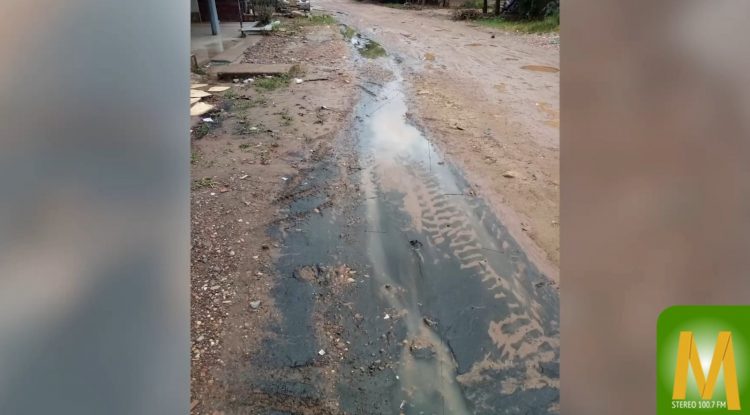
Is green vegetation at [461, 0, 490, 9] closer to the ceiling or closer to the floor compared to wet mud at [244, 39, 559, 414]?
closer to the ceiling

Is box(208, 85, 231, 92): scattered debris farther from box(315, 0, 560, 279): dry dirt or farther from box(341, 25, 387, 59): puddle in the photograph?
box(341, 25, 387, 59): puddle

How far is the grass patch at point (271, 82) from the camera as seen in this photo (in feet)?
28.7

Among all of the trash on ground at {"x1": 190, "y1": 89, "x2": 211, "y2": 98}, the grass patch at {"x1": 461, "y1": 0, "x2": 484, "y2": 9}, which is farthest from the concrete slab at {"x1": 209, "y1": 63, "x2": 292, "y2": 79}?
the grass patch at {"x1": 461, "y1": 0, "x2": 484, "y2": 9}

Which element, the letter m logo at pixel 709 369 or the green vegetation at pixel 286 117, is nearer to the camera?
the letter m logo at pixel 709 369

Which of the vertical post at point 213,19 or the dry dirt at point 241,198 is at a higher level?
the vertical post at point 213,19

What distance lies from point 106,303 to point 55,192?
26cm

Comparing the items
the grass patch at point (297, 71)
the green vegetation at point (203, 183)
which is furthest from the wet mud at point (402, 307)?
the grass patch at point (297, 71)

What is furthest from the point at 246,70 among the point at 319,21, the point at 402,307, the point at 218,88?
the point at 319,21

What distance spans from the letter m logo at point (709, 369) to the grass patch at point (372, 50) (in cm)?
1088

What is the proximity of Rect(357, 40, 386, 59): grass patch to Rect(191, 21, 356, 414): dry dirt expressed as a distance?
1513 mm

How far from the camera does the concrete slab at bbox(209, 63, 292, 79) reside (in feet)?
31.4

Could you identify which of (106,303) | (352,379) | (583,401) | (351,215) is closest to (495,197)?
(351,215)

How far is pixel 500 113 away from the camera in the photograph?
23.7 ft

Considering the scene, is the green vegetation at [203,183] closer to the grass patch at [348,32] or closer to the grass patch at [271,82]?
the grass patch at [271,82]
